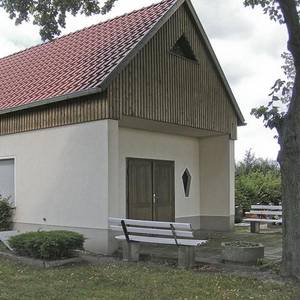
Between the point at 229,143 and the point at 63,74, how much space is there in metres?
6.37

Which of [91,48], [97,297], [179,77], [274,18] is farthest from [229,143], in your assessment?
[97,297]

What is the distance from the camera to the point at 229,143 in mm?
17781

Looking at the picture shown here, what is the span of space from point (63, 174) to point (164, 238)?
3.93 meters

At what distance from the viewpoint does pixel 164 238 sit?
1089cm

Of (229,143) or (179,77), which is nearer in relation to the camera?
(179,77)

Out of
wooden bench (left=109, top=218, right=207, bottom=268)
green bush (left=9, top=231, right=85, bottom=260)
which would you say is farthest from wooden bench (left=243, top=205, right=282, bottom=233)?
green bush (left=9, top=231, right=85, bottom=260)

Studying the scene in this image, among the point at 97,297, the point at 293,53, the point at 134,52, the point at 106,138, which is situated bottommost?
the point at 97,297

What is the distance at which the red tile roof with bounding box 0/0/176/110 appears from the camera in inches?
Result: 530

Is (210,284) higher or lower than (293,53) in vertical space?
lower

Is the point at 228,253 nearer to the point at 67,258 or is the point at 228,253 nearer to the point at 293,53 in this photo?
the point at 67,258

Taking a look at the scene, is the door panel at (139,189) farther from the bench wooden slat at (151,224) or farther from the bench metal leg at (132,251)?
the bench metal leg at (132,251)

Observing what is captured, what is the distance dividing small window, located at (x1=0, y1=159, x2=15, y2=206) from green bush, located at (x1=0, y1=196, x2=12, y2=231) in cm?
22

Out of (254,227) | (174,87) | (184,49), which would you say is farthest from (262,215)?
(184,49)

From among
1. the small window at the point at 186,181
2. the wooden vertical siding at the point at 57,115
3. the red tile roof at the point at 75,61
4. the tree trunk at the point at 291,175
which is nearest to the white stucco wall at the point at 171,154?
the small window at the point at 186,181
